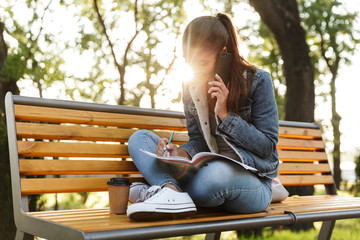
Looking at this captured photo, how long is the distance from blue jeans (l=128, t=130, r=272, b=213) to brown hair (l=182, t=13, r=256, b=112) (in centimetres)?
35

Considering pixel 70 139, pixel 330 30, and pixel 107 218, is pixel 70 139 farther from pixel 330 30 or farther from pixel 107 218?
pixel 330 30

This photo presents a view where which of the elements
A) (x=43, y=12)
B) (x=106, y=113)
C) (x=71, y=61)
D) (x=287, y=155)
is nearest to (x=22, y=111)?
(x=106, y=113)

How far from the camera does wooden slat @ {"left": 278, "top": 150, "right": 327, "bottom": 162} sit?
3.86 metres

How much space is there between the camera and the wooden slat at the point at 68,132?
→ 2.55m

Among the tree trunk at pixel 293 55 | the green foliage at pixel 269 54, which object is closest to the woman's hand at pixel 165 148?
the tree trunk at pixel 293 55

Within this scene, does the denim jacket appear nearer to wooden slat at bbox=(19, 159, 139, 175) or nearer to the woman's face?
the woman's face

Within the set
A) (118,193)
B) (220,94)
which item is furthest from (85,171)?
(220,94)

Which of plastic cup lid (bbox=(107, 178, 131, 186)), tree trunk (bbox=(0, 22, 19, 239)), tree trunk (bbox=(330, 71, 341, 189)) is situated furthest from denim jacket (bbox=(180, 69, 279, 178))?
tree trunk (bbox=(330, 71, 341, 189))

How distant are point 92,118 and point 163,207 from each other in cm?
112

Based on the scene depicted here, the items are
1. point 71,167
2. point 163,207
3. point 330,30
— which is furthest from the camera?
point 330,30

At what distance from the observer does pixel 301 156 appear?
4.01 metres

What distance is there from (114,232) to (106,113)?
1.36 meters

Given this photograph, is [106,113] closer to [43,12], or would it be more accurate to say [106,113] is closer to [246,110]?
[246,110]

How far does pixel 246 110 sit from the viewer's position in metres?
2.32
